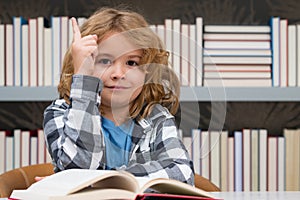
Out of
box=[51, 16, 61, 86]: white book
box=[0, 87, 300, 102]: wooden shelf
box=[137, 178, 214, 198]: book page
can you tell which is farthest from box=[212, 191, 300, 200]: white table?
box=[51, 16, 61, 86]: white book

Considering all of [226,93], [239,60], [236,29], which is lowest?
[226,93]

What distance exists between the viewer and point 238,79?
2.32 metres

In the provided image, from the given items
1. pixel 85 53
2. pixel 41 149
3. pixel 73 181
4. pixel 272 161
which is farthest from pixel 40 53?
pixel 73 181

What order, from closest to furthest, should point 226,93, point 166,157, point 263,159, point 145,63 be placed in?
point 145,63, point 166,157, point 226,93, point 263,159

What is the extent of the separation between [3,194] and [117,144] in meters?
0.32

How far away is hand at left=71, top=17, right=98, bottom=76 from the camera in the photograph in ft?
4.09

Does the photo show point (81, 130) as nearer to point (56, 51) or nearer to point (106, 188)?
point (106, 188)

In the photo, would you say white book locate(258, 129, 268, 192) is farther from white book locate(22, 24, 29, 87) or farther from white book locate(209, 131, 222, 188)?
white book locate(22, 24, 29, 87)

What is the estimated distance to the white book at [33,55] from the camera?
2291mm

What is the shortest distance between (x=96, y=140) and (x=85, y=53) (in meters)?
0.18

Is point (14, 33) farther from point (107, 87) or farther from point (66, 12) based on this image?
point (107, 87)

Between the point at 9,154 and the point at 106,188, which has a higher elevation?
the point at 106,188

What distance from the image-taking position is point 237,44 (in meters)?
2.32

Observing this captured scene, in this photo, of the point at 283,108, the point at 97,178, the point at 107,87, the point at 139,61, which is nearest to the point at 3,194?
the point at 107,87
